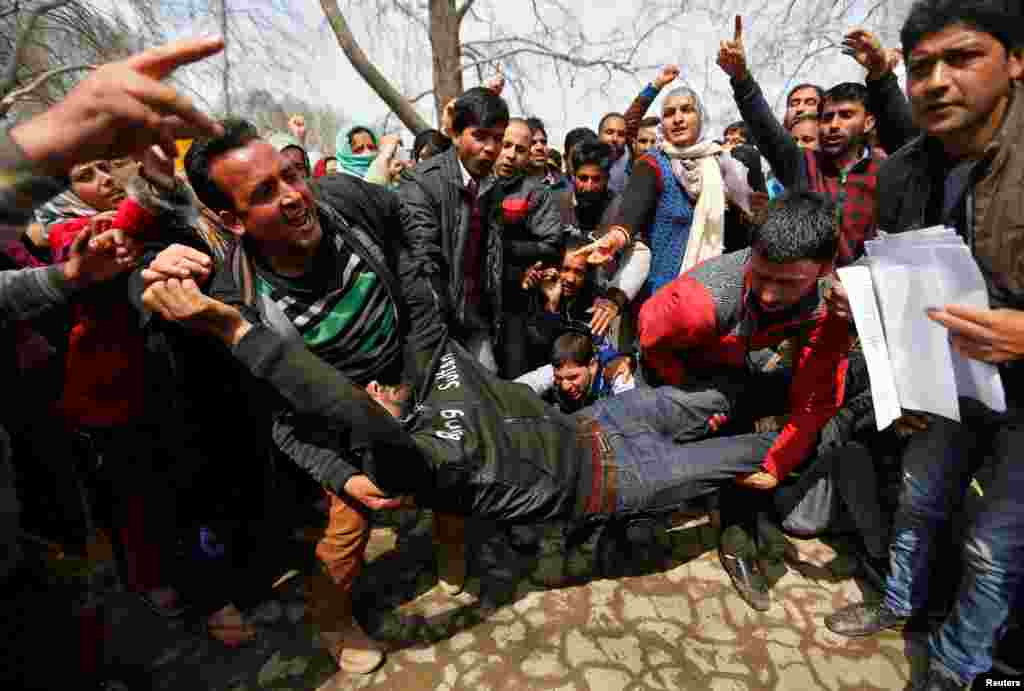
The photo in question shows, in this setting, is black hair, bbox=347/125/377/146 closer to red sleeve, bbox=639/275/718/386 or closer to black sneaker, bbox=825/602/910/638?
red sleeve, bbox=639/275/718/386

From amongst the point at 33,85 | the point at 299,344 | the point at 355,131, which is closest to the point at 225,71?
the point at 33,85

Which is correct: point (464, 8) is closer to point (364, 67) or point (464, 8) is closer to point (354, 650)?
point (364, 67)

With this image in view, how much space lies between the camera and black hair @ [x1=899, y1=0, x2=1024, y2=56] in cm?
140

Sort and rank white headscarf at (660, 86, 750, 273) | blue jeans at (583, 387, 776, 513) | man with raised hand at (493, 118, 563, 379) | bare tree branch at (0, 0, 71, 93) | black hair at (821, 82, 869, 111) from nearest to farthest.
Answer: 1. blue jeans at (583, 387, 776, 513)
2. black hair at (821, 82, 869, 111)
3. white headscarf at (660, 86, 750, 273)
4. man with raised hand at (493, 118, 563, 379)
5. bare tree branch at (0, 0, 71, 93)

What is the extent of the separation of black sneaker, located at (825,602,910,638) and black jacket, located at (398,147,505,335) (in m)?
2.23

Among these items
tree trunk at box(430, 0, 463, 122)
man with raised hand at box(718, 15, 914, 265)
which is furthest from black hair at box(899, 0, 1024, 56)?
tree trunk at box(430, 0, 463, 122)

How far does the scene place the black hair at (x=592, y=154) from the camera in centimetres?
348

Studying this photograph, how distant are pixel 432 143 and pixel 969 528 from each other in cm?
422

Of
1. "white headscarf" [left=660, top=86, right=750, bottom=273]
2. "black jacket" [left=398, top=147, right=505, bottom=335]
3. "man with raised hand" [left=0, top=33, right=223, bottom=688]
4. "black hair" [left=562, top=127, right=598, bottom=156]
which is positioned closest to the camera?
"man with raised hand" [left=0, top=33, right=223, bottom=688]

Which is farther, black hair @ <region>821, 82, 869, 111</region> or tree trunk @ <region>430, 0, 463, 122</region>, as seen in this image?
tree trunk @ <region>430, 0, 463, 122</region>

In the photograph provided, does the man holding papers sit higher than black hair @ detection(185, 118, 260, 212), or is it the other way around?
black hair @ detection(185, 118, 260, 212)

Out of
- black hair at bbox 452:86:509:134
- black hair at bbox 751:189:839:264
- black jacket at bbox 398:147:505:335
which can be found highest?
black hair at bbox 452:86:509:134

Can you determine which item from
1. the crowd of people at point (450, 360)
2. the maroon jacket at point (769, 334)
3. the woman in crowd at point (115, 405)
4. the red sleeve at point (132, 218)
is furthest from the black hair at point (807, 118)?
the woman in crowd at point (115, 405)

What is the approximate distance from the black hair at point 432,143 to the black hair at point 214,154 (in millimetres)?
2426
